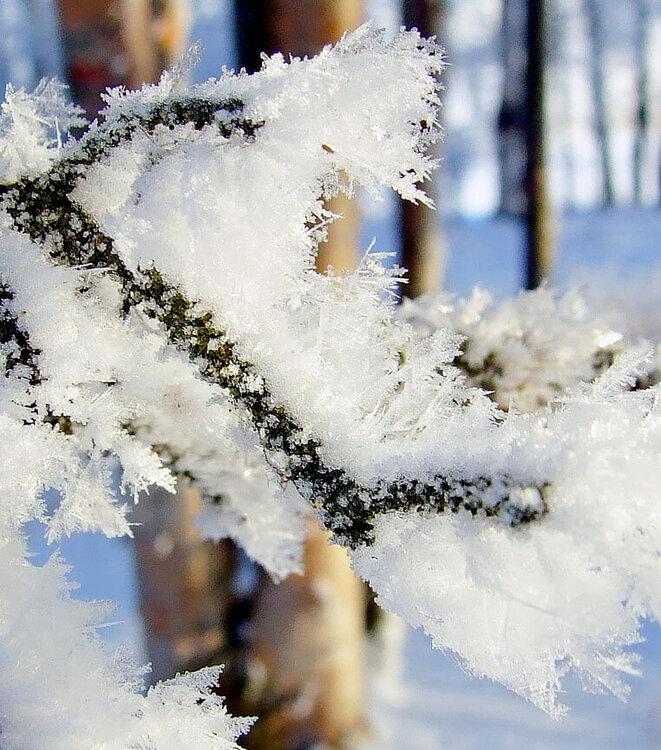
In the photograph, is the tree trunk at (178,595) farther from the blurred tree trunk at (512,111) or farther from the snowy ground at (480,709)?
the blurred tree trunk at (512,111)

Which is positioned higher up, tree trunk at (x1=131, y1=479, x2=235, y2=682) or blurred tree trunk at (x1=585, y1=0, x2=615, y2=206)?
blurred tree trunk at (x1=585, y1=0, x2=615, y2=206)

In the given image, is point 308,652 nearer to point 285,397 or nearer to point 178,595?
point 178,595

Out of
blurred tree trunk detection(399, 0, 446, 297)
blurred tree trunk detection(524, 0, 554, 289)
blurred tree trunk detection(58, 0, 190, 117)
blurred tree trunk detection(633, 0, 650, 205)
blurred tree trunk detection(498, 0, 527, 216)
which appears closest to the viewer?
blurred tree trunk detection(58, 0, 190, 117)

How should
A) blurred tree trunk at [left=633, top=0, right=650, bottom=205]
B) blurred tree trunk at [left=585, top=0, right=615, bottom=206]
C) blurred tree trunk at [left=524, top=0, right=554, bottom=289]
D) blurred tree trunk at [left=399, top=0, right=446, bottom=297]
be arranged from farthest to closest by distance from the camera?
blurred tree trunk at [left=585, top=0, right=615, bottom=206]
blurred tree trunk at [left=633, top=0, right=650, bottom=205]
blurred tree trunk at [left=524, top=0, right=554, bottom=289]
blurred tree trunk at [left=399, top=0, right=446, bottom=297]

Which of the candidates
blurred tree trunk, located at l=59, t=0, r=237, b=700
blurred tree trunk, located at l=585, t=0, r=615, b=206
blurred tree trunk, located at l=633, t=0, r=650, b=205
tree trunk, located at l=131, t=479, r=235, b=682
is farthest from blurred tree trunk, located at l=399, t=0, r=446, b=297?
blurred tree trunk, located at l=585, t=0, r=615, b=206

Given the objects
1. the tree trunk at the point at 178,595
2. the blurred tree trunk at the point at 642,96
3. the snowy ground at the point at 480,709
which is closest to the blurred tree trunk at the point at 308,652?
the tree trunk at the point at 178,595

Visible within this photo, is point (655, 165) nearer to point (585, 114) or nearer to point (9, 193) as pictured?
point (585, 114)

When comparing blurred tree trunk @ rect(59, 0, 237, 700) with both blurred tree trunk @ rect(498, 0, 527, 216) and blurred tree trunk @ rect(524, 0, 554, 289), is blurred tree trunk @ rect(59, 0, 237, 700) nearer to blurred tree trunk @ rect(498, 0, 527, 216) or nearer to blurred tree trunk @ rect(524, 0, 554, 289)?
blurred tree trunk @ rect(524, 0, 554, 289)

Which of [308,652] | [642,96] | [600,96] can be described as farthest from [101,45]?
[600,96]
